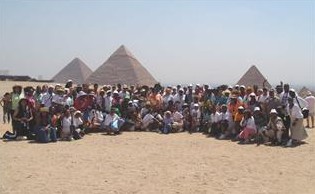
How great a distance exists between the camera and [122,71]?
135ft

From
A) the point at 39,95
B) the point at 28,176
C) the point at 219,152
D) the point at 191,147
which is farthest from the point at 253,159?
the point at 39,95

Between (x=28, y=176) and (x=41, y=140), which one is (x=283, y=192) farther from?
(x=41, y=140)

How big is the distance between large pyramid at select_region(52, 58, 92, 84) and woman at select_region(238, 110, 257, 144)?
128 ft

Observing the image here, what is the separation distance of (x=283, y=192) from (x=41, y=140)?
21.5ft

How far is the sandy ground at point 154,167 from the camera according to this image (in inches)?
301

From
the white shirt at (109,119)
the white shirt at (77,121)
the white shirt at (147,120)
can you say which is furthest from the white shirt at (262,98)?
the white shirt at (77,121)

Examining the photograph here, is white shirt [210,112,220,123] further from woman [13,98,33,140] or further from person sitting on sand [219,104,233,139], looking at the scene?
woman [13,98,33,140]

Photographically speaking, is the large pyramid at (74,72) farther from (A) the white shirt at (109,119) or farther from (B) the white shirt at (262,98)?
(B) the white shirt at (262,98)

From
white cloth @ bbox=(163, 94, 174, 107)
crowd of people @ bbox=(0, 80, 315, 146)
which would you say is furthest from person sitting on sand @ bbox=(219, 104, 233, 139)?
white cloth @ bbox=(163, 94, 174, 107)

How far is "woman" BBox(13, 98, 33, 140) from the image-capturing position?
12273mm

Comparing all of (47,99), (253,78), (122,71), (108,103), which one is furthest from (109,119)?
(122,71)

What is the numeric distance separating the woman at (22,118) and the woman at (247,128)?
212 inches

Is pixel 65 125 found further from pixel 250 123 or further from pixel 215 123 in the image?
pixel 250 123

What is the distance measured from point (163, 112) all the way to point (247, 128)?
314 centimetres
